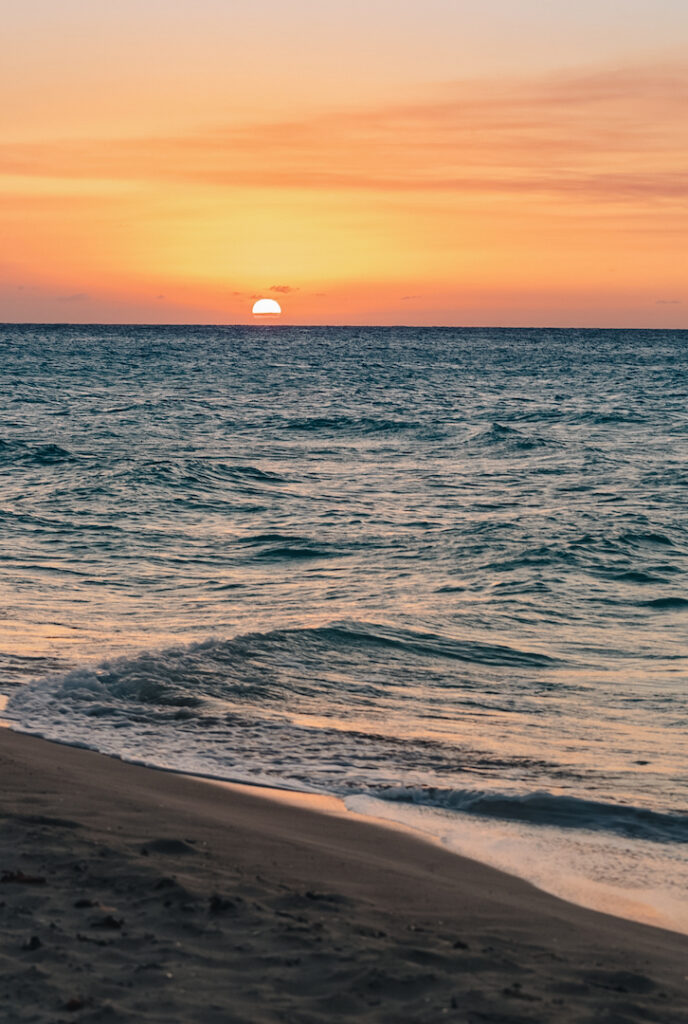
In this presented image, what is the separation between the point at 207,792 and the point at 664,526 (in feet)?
47.6

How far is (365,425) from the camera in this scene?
3806 centimetres

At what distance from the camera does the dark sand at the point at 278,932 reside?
12.4ft

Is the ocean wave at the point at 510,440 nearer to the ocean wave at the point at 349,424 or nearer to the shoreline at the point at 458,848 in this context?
the ocean wave at the point at 349,424

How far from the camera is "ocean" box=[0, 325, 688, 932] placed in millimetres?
6699

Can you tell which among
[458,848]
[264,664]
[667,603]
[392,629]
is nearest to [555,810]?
[458,848]

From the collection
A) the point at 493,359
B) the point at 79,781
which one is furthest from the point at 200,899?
the point at 493,359

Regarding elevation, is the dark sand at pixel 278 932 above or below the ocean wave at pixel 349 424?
below

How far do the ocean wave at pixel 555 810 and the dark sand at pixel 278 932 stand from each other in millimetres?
748

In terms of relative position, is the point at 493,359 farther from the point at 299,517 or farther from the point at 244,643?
the point at 244,643

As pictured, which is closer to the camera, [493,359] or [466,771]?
[466,771]

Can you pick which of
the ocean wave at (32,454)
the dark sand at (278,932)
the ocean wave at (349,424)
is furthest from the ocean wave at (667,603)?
the ocean wave at (349,424)

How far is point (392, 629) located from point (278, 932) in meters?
7.16

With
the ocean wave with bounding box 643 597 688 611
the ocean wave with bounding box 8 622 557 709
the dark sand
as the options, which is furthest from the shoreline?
the ocean wave with bounding box 643 597 688 611

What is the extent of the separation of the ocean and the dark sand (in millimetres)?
613
